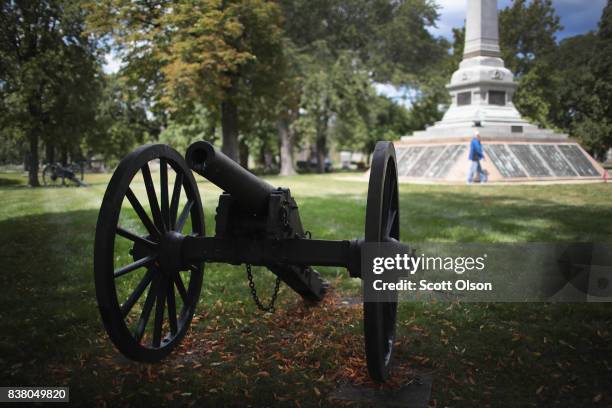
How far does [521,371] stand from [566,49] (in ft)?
148

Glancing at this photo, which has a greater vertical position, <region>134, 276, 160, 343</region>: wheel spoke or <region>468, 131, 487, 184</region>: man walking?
<region>468, 131, 487, 184</region>: man walking

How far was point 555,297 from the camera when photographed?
473cm

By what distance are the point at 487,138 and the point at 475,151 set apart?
2793 mm

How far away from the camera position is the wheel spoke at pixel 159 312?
131 inches

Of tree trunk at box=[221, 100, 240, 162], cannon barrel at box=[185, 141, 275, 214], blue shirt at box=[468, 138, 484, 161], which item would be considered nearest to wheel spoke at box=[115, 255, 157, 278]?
cannon barrel at box=[185, 141, 275, 214]

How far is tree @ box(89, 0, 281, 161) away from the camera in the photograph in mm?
20031

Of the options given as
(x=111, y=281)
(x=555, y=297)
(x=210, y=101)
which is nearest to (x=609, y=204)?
(x=555, y=297)

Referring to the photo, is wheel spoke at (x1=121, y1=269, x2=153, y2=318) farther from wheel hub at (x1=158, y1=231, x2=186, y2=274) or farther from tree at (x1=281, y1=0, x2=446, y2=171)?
tree at (x1=281, y1=0, x2=446, y2=171)

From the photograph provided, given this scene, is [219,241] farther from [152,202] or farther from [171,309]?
[171,309]

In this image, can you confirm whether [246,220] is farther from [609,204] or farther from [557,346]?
[609,204]

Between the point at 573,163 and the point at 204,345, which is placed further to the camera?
the point at 573,163

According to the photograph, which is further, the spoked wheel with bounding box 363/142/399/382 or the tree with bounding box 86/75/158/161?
the tree with bounding box 86/75/158/161

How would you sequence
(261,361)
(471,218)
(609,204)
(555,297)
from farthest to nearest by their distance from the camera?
(609,204)
(471,218)
(555,297)
(261,361)

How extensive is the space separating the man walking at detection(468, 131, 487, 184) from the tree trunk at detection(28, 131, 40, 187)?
16.2 metres
